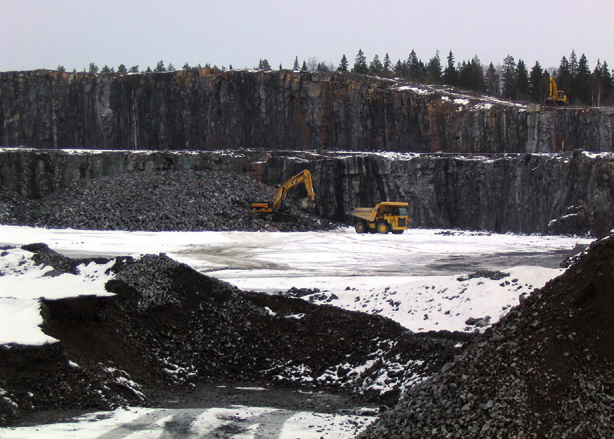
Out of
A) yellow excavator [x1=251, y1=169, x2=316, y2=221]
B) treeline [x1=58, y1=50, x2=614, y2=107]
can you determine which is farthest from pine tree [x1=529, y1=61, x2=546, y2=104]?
yellow excavator [x1=251, y1=169, x2=316, y2=221]

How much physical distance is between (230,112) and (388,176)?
15238 mm

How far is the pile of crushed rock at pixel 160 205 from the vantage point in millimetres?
32141

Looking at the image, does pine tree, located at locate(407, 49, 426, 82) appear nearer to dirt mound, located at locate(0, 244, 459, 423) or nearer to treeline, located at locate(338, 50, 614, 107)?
treeline, located at locate(338, 50, 614, 107)

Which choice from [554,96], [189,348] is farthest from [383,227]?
[189,348]

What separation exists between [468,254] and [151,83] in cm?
3447

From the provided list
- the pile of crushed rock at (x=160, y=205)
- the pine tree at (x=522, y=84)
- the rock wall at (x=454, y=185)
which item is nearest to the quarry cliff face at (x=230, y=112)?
the rock wall at (x=454, y=185)

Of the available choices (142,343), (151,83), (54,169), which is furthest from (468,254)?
(151,83)

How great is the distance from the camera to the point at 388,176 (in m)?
40.6

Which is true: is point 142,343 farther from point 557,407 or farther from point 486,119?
point 486,119

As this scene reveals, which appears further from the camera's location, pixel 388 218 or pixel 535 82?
pixel 535 82

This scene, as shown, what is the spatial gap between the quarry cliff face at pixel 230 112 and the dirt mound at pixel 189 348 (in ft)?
118

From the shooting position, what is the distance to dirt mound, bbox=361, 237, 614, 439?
521 cm

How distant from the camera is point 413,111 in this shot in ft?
151

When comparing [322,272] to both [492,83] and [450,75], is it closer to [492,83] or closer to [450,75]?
[450,75]
